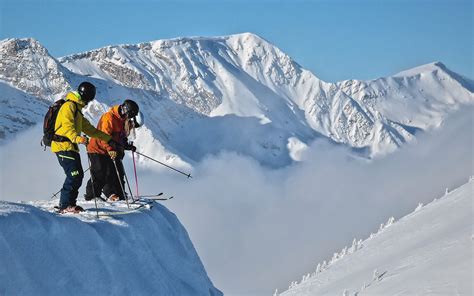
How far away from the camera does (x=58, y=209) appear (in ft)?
38.8

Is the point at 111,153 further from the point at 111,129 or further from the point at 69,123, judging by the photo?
the point at 69,123

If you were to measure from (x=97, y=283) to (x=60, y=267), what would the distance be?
2.31 ft

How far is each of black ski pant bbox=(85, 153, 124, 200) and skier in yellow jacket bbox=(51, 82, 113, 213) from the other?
246cm

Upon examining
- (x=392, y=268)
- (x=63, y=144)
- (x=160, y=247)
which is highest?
A: (x=392, y=268)

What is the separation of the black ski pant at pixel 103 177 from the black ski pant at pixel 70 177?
2.47 m

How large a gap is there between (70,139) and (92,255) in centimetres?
294

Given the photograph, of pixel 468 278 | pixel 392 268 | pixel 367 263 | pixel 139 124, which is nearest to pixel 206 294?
pixel 139 124

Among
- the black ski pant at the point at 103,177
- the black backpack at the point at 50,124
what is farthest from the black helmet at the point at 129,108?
the black backpack at the point at 50,124

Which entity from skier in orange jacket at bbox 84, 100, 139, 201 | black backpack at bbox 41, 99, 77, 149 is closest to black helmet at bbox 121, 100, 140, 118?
skier in orange jacket at bbox 84, 100, 139, 201

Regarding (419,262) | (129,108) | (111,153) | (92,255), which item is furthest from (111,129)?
(419,262)

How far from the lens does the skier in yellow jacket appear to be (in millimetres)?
11719

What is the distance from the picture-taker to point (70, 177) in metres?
12.0

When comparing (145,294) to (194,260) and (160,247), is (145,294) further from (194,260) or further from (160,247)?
(194,260)

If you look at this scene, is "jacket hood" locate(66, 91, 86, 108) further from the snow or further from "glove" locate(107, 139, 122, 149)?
"glove" locate(107, 139, 122, 149)
